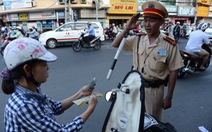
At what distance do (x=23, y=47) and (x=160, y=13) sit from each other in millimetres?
1278

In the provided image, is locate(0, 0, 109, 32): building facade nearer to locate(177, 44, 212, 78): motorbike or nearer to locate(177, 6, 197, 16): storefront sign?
locate(177, 6, 197, 16): storefront sign

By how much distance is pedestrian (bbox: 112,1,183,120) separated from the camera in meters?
1.95

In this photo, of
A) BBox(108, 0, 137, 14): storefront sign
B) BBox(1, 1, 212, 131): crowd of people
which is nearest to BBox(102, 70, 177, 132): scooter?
BBox(1, 1, 212, 131): crowd of people

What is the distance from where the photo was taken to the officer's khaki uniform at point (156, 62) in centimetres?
196

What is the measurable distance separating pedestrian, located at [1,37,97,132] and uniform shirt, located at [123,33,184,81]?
1.01 metres

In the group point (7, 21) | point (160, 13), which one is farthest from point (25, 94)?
point (7, 21)

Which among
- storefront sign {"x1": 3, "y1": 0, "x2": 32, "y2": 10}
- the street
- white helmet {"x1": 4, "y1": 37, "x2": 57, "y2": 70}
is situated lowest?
the street

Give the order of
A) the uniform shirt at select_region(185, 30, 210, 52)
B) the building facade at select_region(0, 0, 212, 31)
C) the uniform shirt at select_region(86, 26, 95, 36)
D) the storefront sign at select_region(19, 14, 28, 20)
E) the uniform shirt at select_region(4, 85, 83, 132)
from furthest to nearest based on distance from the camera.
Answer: the storefront sign at select_region(19, 14, 28, 20), the building facade at select_region(0, 0, 212, 31), the uniform shirt at select_region(86, 26, 95, 36), the uniform shirt at select_region(185, 30, 210, 52), the uniform shirt at select_region(4, 85, 83, 132)

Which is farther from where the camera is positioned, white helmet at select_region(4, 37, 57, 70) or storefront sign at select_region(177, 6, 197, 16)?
storefront sign at select_region(177, 6, 197, 16)

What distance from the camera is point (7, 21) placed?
23156mm

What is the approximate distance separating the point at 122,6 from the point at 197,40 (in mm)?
17129

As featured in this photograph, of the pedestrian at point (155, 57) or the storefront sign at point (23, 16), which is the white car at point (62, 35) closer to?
the pedestrian at point (155, 57)

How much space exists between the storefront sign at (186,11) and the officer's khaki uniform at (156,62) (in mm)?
26545

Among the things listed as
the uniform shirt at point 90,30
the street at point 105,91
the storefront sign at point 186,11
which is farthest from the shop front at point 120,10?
the street at point 105,91
